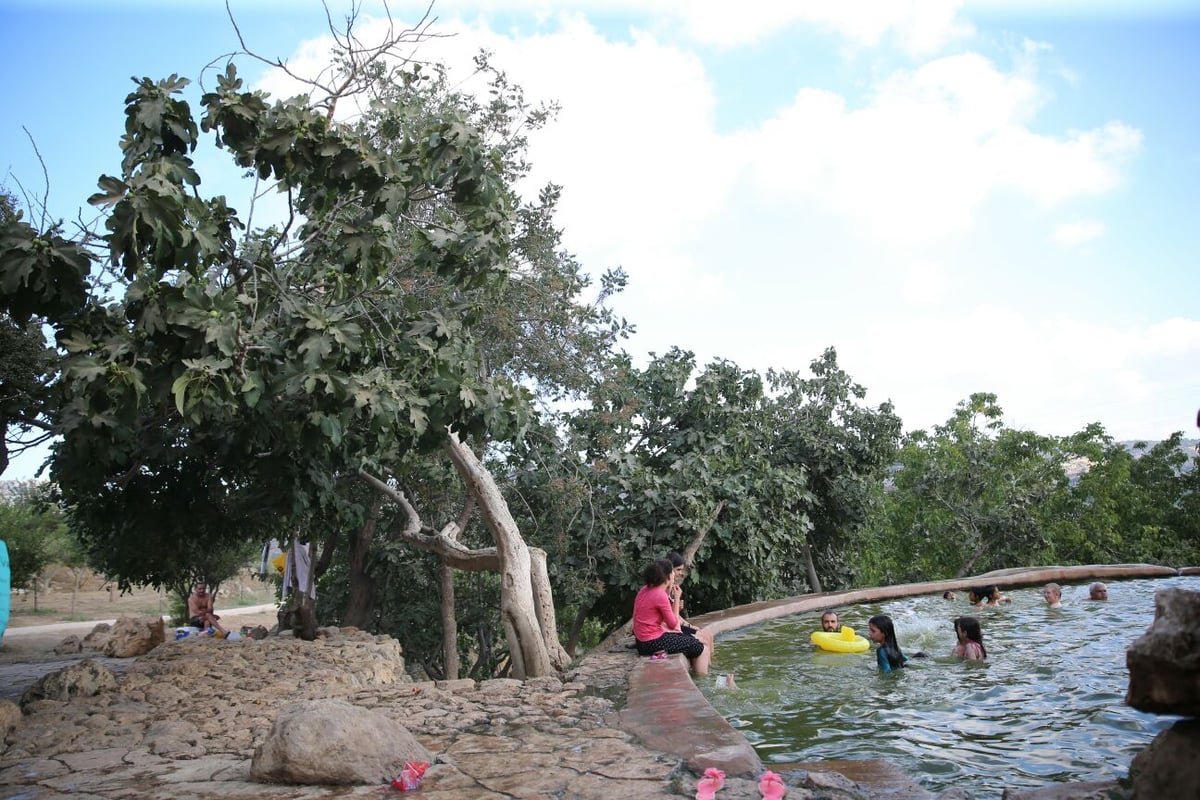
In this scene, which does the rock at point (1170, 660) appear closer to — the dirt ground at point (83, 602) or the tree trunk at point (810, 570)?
the tree trunk at point (810, 570)

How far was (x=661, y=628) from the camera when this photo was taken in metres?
8.80

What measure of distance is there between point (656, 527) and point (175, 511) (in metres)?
7.07

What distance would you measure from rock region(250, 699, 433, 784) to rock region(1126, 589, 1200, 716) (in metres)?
3.43

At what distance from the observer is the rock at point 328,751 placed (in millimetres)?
4395

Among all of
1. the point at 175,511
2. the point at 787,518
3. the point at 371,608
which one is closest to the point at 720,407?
the point at 787,518

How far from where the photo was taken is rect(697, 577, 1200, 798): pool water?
5.45m

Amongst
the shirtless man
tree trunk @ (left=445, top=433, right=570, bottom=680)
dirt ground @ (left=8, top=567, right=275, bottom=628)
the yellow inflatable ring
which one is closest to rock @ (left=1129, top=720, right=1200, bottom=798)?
tree trunk @ (left=445, top=433, right=570, bottom=680)

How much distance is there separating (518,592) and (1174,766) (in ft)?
21.1

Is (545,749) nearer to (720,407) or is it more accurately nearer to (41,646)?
(720,407)

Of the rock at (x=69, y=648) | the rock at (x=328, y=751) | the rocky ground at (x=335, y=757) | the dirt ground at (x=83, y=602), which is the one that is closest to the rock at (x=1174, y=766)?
the rocky ground at (x=335, y=757)

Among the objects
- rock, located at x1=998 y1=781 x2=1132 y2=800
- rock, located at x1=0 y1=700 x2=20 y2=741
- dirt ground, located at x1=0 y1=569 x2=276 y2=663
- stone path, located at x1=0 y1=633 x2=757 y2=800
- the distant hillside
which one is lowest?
dirt ground, located at x1=0 y1=569 x2=276 y2=663

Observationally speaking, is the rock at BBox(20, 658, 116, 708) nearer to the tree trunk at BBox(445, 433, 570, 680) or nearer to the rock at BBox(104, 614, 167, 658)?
the tree trunk at BBox(445, 433, 570, 680)

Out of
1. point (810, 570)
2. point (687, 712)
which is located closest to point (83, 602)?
point (810, 570)

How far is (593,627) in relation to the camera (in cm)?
2109
